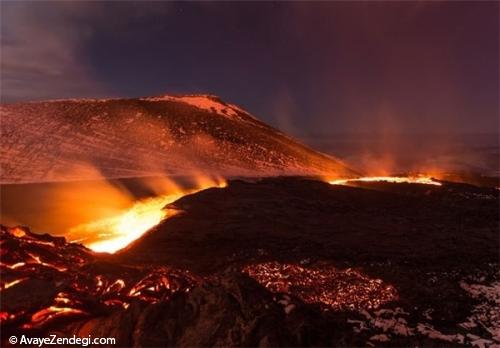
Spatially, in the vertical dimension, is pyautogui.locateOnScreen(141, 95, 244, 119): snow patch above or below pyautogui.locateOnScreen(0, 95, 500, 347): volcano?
above

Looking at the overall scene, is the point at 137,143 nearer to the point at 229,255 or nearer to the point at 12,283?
the point at 229,255

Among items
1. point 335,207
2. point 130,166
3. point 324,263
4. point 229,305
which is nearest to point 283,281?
point 324,263

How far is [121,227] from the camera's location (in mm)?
17562

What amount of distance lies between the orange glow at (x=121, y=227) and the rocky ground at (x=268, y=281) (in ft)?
3.06

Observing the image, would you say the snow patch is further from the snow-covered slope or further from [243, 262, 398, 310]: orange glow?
[243, 262, 398, 310]: orange glow

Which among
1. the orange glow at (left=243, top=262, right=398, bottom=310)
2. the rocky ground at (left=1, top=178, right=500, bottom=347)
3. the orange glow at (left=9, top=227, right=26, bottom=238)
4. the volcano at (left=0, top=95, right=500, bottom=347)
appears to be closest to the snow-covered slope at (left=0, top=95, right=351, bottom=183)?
the volcano at (left=0, top=95, right=500, bottom=347)

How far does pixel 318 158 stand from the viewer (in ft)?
141

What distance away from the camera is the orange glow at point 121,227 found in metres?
15.3

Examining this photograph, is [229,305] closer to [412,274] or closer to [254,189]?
[412,274]

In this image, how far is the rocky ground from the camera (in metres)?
8.05

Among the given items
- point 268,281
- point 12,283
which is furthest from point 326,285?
point 12,283

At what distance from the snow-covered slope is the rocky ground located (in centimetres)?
1286

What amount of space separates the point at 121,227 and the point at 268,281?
8123 mm

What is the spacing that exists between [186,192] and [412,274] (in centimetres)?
1567
